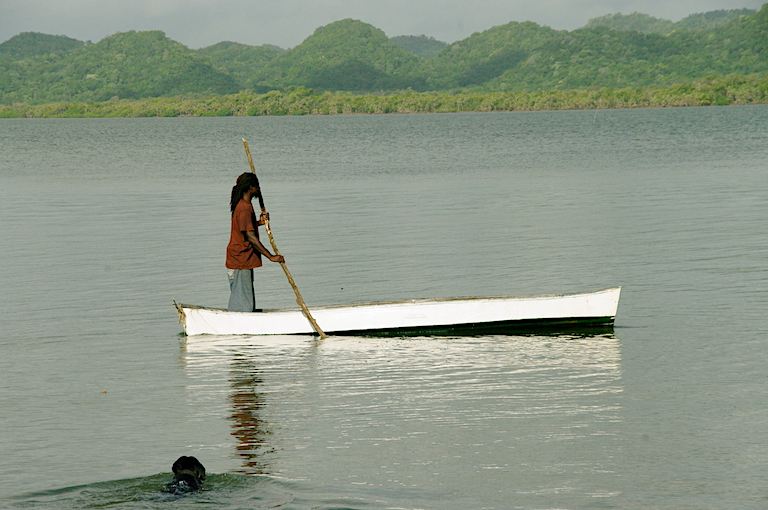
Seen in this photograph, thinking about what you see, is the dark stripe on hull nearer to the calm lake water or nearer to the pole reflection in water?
the pole reflection in water

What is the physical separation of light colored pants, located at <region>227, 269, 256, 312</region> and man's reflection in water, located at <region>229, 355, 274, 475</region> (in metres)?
1.27

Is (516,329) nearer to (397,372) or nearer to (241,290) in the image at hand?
(397,372)

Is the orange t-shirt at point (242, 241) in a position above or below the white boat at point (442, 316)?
above

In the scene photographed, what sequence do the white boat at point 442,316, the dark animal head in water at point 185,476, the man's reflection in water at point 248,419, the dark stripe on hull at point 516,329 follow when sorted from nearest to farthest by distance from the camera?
the dark animal head in water at point 185,476 → the man's reflection in water at point 248,419 → the white boat at point 442,316 → the dark stripe on hull at point 516,329

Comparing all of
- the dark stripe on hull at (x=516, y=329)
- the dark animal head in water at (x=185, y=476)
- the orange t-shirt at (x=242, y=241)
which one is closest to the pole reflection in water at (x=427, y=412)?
the dark stripe on hull at (x=516, y=329)

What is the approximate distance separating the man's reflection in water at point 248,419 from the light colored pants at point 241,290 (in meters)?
1.27

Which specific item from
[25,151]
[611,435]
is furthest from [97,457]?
[25,151]

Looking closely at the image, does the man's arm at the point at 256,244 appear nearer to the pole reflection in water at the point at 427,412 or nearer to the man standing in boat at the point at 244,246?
the man standing in boat at the point at 244,246

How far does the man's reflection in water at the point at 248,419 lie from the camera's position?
352 inches

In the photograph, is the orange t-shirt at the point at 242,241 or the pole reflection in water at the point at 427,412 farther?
the orange t-shirt at the point at 242,241


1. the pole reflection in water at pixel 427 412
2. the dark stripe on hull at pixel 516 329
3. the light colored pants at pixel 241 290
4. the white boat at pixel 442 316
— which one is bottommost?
the pole reflection in water at pixel 427 412

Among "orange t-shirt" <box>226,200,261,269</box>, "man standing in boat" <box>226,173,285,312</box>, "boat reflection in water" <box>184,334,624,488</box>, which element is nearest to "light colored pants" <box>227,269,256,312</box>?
"man standing in boat" <box>226,173,285,312</box>

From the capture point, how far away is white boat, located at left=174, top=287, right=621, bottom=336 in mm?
13875

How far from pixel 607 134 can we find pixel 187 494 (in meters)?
83.3
